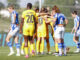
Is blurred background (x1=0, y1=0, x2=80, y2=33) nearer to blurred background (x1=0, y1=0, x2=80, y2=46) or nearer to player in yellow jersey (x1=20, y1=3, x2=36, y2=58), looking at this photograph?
blurred background (x1=0, y1=0, x2=80, y2=46)

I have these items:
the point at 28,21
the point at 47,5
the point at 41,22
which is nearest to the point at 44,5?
the point at 47,5

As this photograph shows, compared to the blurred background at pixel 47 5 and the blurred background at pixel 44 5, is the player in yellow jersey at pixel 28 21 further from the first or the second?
the blurred background at pixel 47 5

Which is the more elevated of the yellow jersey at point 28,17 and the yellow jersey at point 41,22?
the yellow jersey at point 28,17

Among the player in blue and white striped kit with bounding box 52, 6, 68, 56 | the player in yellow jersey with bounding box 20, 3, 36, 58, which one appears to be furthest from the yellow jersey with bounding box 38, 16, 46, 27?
the player in yellow jersey with bounding box 20, 3, 36, 58

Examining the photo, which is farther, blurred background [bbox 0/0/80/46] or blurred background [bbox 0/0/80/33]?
blurred background [bbox 0/0/80/33]

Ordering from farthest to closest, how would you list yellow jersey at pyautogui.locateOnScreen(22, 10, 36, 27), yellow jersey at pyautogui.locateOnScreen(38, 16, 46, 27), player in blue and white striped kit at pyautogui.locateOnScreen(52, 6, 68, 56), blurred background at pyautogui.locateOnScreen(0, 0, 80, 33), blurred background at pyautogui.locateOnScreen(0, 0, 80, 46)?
blurred background at pyautogui.locateOnScreen(0, 0, 80, 33)
blurred background at pyautogui.locateOnScreen(0, 0, 80, 46)
yellow jersey at pyautogui.locateOnScreen(38, 16, 46, 27)
player in blue and white striped kit at pyautogui.locateOnScreen(52, 6, 68, 56)
yellow jersey at pyautogui.locateOnScreen(22, 10, 36, 27)

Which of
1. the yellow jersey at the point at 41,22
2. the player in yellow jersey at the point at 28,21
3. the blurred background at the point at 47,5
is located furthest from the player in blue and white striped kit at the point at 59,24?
the blurred background at the point at 47,5

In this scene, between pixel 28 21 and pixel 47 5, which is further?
pixel 47 5

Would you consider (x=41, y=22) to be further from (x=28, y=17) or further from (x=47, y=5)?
(x=47, y=5)

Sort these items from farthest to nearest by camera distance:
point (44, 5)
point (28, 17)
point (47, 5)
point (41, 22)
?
1. point (47, 5)
2. point (44, 5)
3. point (41, 22)
4. point (28, 17)

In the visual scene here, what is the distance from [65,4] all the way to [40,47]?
732 centimetres

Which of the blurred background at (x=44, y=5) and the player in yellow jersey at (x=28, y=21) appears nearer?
the player in yellow jersey at (x=28, y=21)

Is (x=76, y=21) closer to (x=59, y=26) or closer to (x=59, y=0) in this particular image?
(x=59, y=26)

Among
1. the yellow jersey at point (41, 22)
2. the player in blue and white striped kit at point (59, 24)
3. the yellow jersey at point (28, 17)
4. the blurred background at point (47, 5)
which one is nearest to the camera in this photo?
the yellow jersey at point (28, 17)
